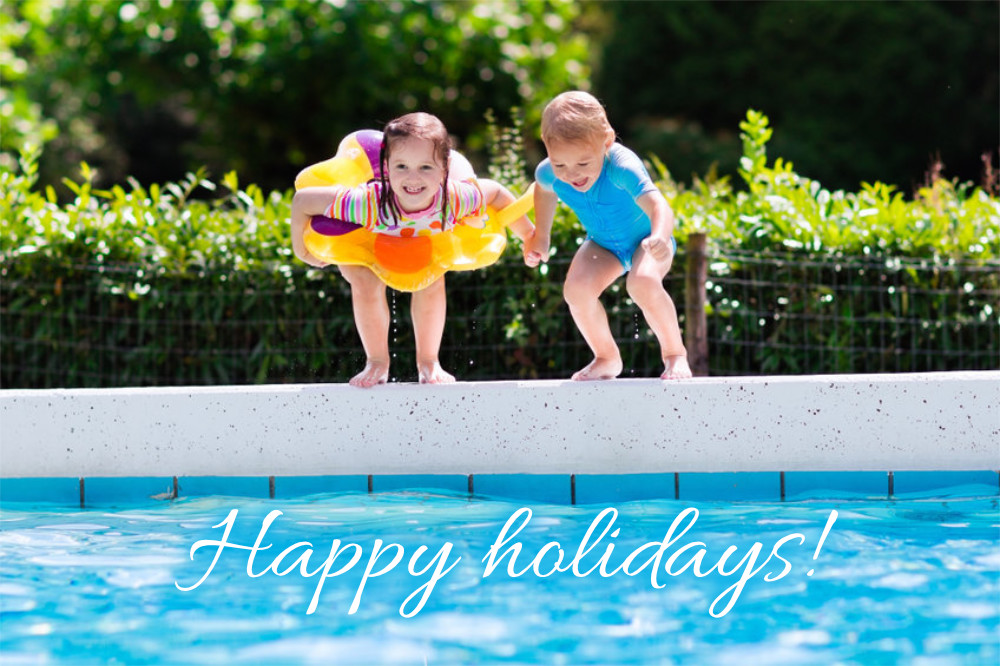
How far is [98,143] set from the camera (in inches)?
698

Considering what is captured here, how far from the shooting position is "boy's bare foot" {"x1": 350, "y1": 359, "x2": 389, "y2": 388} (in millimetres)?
4531

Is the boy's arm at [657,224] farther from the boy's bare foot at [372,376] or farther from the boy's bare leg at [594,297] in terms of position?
the boy's bare foot at [372,376]

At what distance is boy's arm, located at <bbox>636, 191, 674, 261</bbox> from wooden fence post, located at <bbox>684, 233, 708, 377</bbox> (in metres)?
1.21

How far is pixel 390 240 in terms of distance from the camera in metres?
4.55

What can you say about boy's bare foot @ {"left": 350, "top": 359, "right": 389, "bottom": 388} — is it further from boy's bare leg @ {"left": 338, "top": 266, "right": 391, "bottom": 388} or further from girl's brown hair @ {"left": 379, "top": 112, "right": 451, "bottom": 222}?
girl's brown hair @ {"left": 379, "top": 112, "right": 451, "bottom": 222}

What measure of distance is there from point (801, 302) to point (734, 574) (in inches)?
111

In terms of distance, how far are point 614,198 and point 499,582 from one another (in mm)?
1781

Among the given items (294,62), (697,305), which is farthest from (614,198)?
(294,62)

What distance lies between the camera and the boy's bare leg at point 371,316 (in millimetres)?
4606

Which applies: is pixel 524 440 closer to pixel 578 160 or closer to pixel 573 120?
pixel 578 160

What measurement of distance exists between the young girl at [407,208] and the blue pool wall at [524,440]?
28cm

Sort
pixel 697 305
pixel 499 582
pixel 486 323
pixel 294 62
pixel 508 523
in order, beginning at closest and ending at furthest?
pixel 499 582 → pixel 508 523 → pixel 697 305 → pixel 486 323 → pixel 294 62

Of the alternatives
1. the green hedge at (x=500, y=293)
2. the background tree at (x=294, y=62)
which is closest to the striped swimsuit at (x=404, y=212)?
the green hedge at (x=500, y=293)

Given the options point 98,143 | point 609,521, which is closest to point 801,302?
point 609,521
